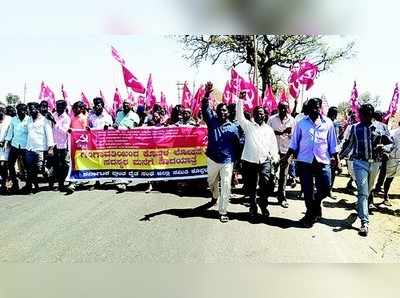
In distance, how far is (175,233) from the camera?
577 cm

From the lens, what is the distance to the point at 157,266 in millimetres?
4461

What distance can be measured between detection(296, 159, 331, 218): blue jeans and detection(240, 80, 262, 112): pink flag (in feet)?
10.5

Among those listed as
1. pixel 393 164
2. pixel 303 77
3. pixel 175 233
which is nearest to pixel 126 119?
pixel 175 233

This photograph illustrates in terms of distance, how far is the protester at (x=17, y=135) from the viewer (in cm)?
891

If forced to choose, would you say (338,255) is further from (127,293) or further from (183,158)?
(183,158)

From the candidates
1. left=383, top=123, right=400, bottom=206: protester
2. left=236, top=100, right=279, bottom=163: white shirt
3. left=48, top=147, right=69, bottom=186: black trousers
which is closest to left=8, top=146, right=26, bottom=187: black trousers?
left=48, top=147, right=69, bottom=186: black trousers

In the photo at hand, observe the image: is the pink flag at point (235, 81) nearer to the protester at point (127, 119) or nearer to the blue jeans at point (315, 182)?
the protester at point (127, 119)

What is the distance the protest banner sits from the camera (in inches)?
357

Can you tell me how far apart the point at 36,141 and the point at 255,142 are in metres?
4.45

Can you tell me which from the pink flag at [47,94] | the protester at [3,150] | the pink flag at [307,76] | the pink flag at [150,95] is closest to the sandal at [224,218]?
the protester at [3,150]

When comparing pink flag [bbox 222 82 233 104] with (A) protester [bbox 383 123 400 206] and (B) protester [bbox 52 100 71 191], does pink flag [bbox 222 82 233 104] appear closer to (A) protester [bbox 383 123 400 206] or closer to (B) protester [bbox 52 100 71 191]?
(B) protester [bbox 52 100 71 191]

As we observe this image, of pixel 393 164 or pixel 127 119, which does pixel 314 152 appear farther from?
pixel 127 119
